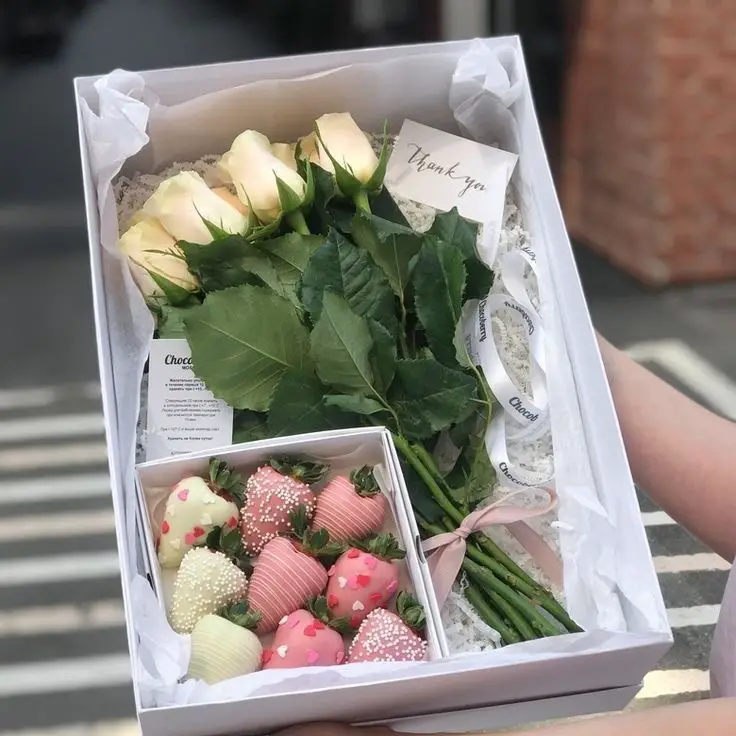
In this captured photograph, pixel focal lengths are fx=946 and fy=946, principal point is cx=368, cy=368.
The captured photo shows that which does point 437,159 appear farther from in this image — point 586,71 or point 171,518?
point 586,71

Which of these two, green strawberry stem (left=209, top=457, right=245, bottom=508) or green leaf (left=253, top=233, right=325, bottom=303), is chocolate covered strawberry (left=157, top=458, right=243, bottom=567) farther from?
green leaf (left=253, top=233, right=325, bottom=303)

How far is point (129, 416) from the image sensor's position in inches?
20.6

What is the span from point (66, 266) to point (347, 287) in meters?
0.51

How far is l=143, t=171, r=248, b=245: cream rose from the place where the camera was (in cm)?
54

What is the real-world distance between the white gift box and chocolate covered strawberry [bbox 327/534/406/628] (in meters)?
0.04

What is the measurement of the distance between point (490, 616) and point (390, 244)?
0.21 metres

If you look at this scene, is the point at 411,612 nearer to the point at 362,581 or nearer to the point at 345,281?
the point at 362,581

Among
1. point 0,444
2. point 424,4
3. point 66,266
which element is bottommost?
point 0,444

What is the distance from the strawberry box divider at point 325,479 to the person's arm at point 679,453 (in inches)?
7.6

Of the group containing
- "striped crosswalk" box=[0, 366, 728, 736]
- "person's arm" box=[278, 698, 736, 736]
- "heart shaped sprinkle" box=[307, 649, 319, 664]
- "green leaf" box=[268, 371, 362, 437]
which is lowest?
Result: "striped crosswalk" box=[0, 366, 728, 736]

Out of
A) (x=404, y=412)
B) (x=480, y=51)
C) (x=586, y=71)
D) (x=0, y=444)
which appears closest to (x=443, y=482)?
(x=404, y=412)

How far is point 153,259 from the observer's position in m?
0.54

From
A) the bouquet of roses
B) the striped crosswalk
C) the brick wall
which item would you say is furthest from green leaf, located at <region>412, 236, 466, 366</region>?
the brick wall

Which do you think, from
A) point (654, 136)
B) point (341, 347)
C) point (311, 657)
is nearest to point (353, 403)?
point (341, 347)
